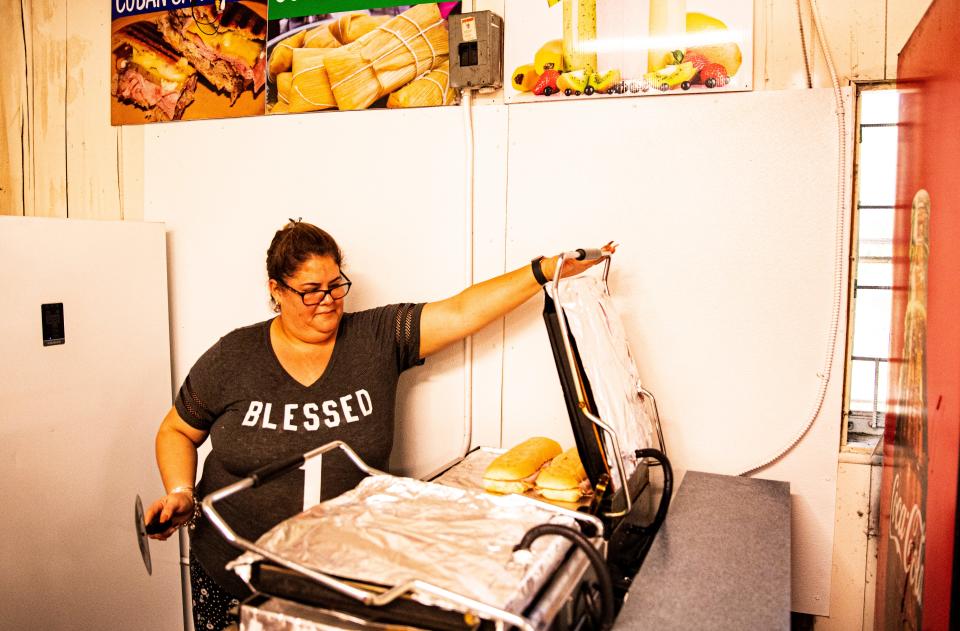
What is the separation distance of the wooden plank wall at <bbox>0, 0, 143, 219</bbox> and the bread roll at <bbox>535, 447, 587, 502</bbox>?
181 cm

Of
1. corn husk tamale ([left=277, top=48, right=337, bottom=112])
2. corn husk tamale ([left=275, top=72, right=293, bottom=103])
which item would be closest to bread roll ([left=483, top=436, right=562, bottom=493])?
corn husk tamale ([left=277, top=48, right=337, bottom=112])

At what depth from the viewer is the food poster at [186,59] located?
2371 mm

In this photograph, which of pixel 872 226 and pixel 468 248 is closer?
pixel 872 226

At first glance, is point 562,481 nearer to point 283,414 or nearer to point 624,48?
point 283,414

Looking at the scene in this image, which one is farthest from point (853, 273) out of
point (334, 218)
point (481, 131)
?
point (334, 218)

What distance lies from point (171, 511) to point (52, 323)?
0.78 metres

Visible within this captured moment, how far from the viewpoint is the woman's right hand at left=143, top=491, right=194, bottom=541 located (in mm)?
1623

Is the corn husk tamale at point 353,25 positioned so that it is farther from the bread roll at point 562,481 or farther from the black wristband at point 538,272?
the bread roll at point 562,481

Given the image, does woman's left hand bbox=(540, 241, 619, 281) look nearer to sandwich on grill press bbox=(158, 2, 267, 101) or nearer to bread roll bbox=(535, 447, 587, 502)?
A: bread roll bbox=(535, 447, 587, 502)

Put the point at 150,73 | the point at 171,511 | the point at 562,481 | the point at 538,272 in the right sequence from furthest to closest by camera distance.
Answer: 1. the point at 150,73
2. the point at 538,272
3. the point at 171,511
4. the point at 562,481

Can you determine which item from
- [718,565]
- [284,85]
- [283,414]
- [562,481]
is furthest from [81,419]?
[718,565]

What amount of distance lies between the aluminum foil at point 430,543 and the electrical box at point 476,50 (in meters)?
1.19

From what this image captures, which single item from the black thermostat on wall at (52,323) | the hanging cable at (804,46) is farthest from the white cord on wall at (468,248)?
the black thermostat on wall at (52,323)

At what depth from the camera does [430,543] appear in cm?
113
